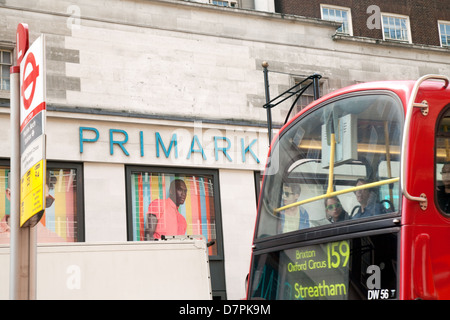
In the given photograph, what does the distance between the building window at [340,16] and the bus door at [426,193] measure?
16.7 meters

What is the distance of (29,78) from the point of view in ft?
17.9

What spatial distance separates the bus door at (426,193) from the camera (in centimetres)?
661

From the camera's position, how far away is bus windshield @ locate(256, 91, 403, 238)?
7418 millimetres

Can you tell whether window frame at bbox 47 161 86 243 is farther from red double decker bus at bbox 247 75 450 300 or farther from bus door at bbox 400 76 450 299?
bus door at bbox 400 76 450 299

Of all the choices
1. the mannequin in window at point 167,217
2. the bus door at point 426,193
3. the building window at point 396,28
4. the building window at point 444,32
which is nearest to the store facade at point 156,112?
the mannequin in window at point 167,217

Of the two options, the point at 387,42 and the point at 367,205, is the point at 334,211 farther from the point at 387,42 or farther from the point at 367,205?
the point at 387,42

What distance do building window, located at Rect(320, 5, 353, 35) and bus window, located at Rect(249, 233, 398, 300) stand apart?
1678 centimetres

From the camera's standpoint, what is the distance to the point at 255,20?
21250 millimetres

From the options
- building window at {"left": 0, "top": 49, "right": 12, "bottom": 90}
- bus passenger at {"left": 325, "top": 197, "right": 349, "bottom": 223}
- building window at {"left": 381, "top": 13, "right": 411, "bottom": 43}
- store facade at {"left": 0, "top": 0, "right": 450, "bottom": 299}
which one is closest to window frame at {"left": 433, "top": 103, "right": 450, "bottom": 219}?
bus passenger at {"left": 325, "top": 197, "right": 349, "bottom": 223}

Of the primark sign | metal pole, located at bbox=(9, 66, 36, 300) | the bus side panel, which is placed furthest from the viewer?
the primark sign

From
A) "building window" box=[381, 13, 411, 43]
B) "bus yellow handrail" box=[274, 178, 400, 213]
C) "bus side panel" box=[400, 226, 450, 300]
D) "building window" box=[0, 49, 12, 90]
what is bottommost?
"bus side panel" box=[400, 226, 450, 300]

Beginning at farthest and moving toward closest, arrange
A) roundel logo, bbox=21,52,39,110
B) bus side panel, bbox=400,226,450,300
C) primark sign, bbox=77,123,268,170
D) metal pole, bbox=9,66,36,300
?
primark sign, bbox=77,123,268,170 < bus side panel, bbox=400,226,450,300 < roundel logo, bbox=21,52,39,110 < metal pole, bbox=9,66,36,300

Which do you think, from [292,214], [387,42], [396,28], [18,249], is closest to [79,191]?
[292,214]
